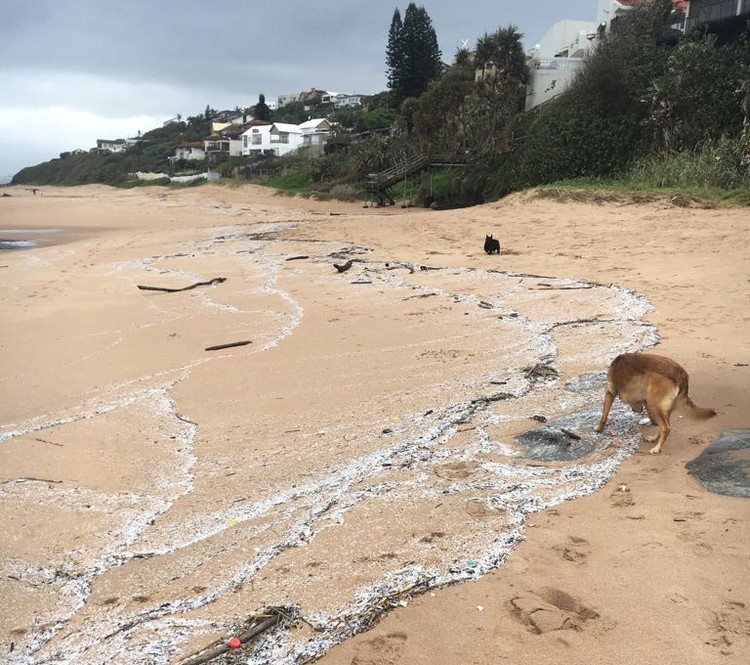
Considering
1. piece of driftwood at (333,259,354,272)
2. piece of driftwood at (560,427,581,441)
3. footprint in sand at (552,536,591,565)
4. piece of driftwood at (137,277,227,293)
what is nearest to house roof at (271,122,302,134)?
piece of driftwood at (333,259,354,272)

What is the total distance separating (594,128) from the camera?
76.3 feet

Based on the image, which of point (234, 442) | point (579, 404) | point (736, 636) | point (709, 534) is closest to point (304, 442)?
point (234, 442)

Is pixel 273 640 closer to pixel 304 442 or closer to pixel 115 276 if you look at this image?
pixel 304 442

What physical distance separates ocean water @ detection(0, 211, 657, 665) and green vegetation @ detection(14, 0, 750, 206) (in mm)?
12449

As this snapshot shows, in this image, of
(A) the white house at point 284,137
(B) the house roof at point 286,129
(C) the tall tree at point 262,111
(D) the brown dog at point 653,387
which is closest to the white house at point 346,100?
(C) the tall tree at point 262,111

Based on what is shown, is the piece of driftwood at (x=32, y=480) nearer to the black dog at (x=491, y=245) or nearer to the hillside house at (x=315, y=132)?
the black dog at (x=491, y=245)

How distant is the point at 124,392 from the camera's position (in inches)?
257

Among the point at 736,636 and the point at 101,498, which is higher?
the point at 736,636

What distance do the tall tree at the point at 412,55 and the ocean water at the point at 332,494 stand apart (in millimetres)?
48348

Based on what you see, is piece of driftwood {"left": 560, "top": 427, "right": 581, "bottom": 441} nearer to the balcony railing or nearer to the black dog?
the black dog

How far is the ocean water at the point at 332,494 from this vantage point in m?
2.84

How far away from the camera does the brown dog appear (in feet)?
13.6

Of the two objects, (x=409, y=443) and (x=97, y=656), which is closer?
(x=97, y=656)

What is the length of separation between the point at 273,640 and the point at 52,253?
1985cm
